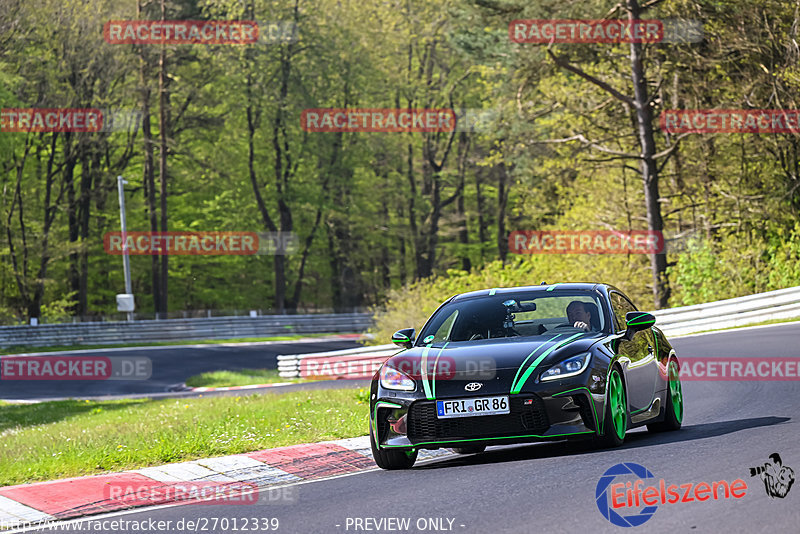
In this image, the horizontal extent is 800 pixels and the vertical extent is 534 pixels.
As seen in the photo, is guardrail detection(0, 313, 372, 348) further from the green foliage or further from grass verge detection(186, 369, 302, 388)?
the green foliage

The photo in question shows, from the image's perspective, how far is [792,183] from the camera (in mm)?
31188

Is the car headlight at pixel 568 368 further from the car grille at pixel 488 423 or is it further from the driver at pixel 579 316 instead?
the driver at pixel 579 316

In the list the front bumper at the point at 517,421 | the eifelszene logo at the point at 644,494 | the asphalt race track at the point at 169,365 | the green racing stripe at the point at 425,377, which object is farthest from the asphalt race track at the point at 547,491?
the asphalt race track at the point at 169,365

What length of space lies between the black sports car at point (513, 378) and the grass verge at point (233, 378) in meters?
21.8

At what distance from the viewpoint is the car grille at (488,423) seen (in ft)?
27.1

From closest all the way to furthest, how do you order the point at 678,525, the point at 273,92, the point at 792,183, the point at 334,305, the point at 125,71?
the point at 678,525
the point at 792,183
the point at 125,71
the point at 273,92
the point at 334,305

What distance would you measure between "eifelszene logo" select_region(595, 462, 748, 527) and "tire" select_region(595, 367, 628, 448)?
3.97 feet

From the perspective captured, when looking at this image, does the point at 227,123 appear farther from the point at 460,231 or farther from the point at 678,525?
the point at 678,525

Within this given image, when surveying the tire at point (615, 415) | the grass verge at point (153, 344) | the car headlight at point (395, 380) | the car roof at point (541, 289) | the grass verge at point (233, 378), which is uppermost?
the car roof at point (541, 289)

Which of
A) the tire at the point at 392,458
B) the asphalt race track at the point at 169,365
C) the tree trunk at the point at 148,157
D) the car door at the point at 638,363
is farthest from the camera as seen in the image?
the tree trunk at the point at 148,157

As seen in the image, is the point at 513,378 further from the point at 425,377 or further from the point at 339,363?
the point at 339,363

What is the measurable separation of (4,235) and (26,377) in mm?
22448

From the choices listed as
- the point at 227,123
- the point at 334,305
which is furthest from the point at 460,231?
the point at 227,123

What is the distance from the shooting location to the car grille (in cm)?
826
